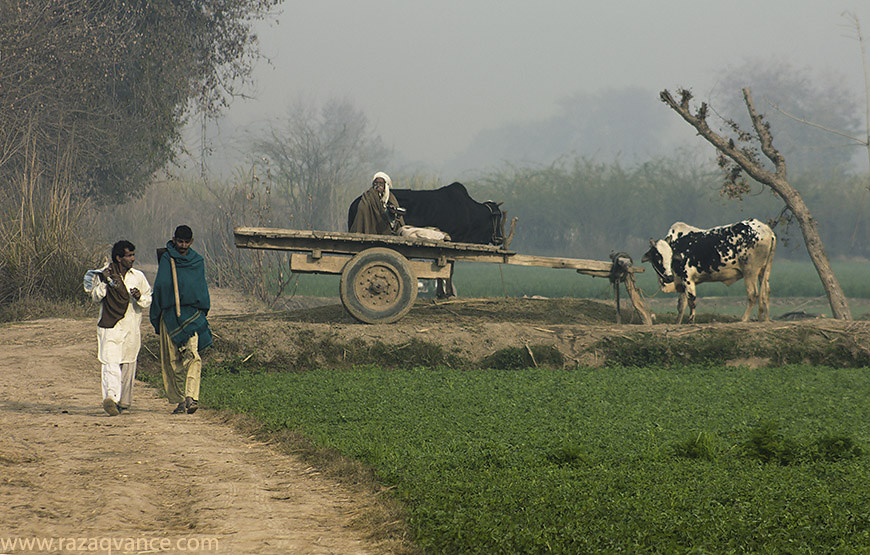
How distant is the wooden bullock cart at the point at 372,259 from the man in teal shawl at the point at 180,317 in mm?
3175

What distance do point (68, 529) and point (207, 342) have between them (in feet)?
13.0

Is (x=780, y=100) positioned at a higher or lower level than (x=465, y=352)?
higher

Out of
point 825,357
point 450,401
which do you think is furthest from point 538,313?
point 450,401

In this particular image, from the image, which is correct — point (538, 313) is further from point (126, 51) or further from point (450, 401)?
point (126, 51)

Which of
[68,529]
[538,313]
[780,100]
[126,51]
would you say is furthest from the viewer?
[780,100]

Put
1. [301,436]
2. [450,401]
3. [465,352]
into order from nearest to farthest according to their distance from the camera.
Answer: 1. [301,436]
2. [450,401]
3. [465,352]

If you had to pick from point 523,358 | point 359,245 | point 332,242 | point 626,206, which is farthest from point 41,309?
point 626,206

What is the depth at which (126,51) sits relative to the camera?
74.3 feet

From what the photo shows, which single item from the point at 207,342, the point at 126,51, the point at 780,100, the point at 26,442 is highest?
the point at 780,100

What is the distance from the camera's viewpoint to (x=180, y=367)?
7.94 m

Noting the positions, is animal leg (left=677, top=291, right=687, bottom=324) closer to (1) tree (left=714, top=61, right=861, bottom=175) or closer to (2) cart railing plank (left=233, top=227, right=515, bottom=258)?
(2) cart railing plank (left=233, top=227, right=515, bottom=258)

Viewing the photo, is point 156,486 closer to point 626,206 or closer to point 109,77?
point 109,77

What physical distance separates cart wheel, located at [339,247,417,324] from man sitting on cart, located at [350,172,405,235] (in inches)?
32.6

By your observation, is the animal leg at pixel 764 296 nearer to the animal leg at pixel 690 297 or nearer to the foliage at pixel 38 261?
the animal leg at pixel 690 297
